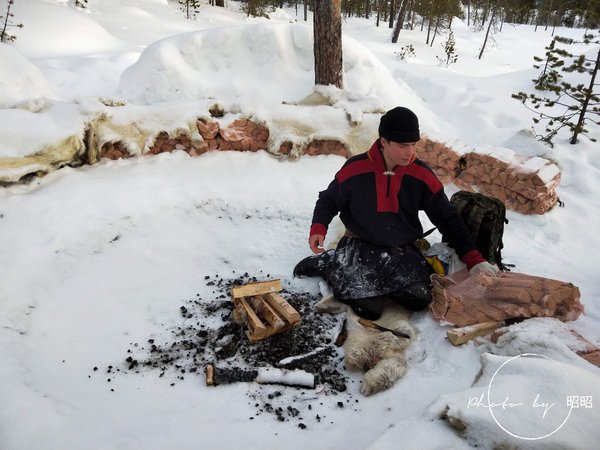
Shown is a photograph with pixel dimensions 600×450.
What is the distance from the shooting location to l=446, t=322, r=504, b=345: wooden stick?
2.35 meters

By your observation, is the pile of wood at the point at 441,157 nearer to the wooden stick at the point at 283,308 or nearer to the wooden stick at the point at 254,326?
the wooden stick at the point at 283,308

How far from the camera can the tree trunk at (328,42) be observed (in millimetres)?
5332

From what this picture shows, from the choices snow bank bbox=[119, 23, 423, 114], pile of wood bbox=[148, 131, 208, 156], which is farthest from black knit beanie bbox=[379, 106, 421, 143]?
snow bank bbox=[119, 23, 423, 114]

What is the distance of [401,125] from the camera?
2475 mm

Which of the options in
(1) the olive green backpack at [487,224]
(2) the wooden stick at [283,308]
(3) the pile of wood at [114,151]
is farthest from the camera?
(3) the pile of wood at [114,151]

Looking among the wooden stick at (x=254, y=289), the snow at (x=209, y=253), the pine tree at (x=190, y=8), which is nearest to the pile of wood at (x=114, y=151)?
the snow at (x=209, y=253)

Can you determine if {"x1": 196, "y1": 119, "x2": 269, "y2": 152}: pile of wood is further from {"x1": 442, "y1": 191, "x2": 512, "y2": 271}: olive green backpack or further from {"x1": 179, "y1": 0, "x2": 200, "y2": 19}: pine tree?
{"x1": 179, "y1": 0, "x2": 200, "y2": 19}: pine tree

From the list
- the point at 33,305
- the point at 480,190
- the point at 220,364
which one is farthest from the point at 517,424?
the point at 480,190

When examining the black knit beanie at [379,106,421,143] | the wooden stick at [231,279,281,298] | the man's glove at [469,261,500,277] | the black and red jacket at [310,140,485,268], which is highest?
the black knit beanie at [379,106,421,143]

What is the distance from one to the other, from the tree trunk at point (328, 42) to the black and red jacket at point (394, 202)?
3.28 metres

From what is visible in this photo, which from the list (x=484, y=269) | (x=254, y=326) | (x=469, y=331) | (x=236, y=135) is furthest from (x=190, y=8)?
(x=469, y=331)

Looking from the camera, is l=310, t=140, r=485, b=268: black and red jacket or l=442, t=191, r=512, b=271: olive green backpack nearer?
l=310, t=140, r=485, b=268: black and red jacket

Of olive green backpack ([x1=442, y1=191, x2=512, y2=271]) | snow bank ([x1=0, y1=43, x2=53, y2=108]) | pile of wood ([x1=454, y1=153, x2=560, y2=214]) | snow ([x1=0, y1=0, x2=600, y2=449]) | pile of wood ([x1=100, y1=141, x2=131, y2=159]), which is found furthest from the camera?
snow bank ([x1=0, y1=43, x2=53, y2=108])

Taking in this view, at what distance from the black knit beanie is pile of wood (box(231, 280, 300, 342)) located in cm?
127
